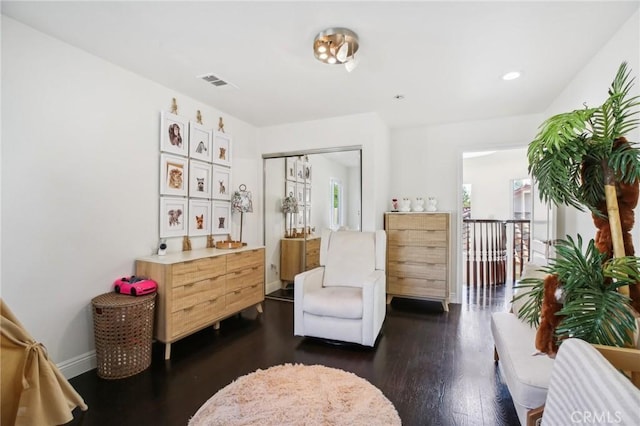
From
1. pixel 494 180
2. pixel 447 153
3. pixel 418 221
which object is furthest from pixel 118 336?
pixel 494 180

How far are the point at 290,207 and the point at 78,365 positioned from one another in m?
2.67

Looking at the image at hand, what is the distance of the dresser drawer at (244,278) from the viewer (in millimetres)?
2842

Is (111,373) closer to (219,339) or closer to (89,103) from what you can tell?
(219,339)

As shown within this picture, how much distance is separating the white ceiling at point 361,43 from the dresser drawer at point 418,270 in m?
1.91

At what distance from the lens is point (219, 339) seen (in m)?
2.68

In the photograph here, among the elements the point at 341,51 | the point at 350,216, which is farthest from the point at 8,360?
the point at 350,216

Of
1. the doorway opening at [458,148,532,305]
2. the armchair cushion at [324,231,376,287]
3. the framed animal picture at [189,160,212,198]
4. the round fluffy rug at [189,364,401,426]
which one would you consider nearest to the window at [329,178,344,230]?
the armchair cushion at [324,231,376,287]

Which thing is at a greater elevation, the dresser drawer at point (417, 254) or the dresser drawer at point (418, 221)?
the dresser drawer at point (418, 221)

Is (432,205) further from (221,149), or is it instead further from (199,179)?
(199,179)

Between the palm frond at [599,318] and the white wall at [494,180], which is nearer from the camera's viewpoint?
the palm frond at [599,318]

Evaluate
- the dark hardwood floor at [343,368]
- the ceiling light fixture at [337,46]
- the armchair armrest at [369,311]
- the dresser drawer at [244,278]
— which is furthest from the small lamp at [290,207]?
the ceiling light fixture at [337,46]

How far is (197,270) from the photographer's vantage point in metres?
2.47

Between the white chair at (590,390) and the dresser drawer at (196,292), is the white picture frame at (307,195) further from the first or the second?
the white chair at (590,390)

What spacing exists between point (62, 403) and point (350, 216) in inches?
116
